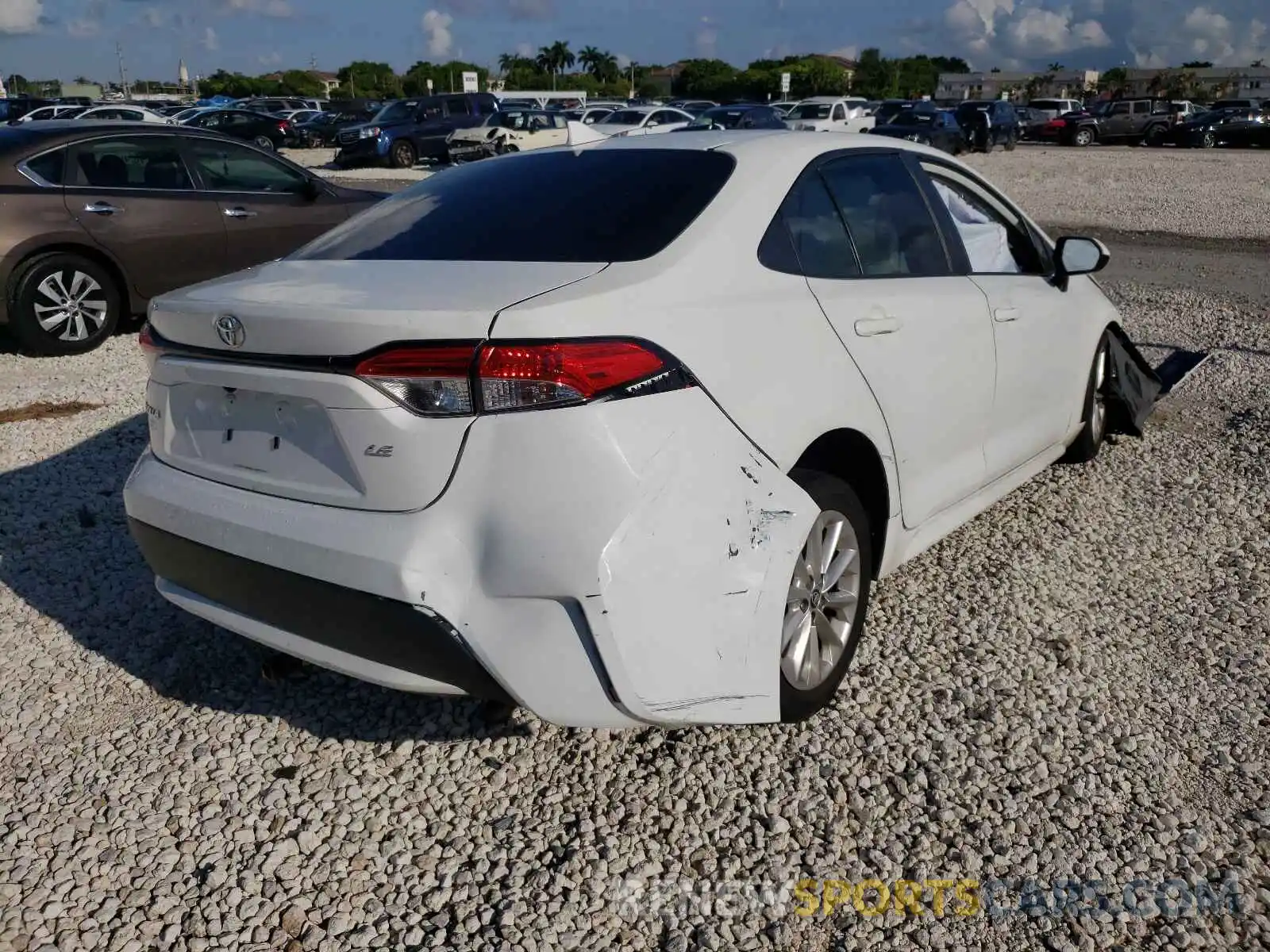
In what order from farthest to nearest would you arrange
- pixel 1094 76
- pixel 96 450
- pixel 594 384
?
pixel 1094 76, pixel 96 450, pixel 594 384

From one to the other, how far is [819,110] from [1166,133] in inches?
615

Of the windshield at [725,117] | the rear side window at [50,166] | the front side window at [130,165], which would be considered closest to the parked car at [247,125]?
the windshield at [725,117]

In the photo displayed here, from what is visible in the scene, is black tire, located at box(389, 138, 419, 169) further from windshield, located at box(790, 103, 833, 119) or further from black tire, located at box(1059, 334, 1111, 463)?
black tire, located at box(1059, 334, 1111, 463)

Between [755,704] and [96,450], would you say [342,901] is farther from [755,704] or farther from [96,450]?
[96,450]

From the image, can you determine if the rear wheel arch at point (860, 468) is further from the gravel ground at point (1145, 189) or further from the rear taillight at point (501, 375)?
the gravel ground at point (1145, 189)

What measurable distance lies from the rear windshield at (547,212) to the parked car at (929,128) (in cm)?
2602

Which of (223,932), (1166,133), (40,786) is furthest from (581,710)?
(1166,133)

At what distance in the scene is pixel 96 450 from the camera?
562 cm

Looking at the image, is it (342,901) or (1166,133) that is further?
(1166,133)

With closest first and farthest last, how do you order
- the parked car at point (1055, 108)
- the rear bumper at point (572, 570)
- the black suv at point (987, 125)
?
the rear bumper at point (572, 570) < the black suv at point (987, 125) < the parked car at point (1055, 108)

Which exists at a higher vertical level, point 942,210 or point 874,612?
point 942,210

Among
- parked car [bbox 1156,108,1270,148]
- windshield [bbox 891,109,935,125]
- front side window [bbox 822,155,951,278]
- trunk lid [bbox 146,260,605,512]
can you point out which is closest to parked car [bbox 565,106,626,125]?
windshield [bbox 891,109,935,125]

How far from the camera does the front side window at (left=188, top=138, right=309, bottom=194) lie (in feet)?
27.7

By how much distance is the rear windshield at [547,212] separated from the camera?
284 centimetres
